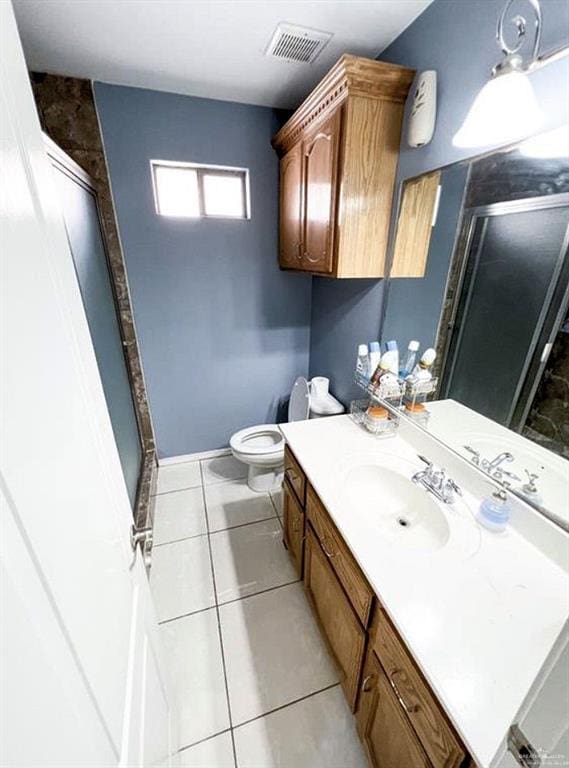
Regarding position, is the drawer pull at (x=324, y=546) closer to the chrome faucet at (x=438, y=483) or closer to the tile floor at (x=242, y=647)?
the chrome faucet at (x=438, y=483)

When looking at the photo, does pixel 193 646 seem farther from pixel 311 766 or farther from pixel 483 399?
pixel 483 399

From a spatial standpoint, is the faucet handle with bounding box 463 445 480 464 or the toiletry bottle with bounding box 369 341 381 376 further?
the toiletry bottle with bounding box 369 341 381 376

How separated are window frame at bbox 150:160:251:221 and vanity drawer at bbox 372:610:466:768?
2.22 m

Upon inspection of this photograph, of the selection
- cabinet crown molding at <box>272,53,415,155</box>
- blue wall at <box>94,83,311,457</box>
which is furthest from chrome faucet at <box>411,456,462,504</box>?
blue wall at <box>94,83,311,457</box>

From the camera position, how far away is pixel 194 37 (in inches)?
51.5

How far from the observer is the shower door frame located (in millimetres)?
850

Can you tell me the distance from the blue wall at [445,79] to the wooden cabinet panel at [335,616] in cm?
101

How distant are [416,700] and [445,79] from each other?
186 centimetres

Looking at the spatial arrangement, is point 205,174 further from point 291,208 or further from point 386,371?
point 386,371

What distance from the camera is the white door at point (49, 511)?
33cm

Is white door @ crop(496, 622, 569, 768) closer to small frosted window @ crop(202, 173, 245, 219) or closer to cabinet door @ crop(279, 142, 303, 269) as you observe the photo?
cabinet door @ crop(279, 142, 303, 269)

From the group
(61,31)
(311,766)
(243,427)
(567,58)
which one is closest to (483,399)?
(567,58)

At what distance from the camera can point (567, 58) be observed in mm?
793

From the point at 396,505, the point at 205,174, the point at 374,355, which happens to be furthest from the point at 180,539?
the point at 205,174
